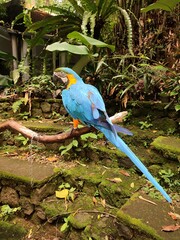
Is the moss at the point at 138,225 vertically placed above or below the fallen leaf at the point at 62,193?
above

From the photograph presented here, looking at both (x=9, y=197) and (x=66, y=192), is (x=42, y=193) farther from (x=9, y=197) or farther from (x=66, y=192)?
(x=9, y=197)

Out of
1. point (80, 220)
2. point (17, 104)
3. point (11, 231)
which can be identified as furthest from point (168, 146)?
point (17, 104)

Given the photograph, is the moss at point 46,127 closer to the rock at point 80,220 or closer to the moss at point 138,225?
the rock at point 80,220

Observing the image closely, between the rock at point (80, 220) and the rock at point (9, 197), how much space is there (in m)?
0.68

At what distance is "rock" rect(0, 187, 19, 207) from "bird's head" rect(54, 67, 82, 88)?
1361 millimetres

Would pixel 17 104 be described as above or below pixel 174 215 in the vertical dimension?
above

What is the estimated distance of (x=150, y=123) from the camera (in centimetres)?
254

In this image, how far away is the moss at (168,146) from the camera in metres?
1.94

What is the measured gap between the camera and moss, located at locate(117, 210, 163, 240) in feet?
4.67

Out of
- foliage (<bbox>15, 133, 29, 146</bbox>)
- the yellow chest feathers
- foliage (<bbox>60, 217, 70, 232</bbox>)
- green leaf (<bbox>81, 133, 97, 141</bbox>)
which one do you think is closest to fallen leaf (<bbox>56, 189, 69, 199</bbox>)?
foliage (<bbox>60, 217, 70, 232</bbox>)

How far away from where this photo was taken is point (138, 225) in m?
1.49

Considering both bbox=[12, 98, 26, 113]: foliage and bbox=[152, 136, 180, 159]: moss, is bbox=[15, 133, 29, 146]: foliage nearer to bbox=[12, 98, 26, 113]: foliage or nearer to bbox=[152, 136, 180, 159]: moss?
bbox=[12, 98, 26, 113]: foliage

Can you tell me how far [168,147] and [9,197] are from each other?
1616mm

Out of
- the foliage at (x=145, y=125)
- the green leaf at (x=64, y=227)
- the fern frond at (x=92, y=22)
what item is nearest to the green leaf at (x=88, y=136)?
the foliage at (x=145, y=125)
